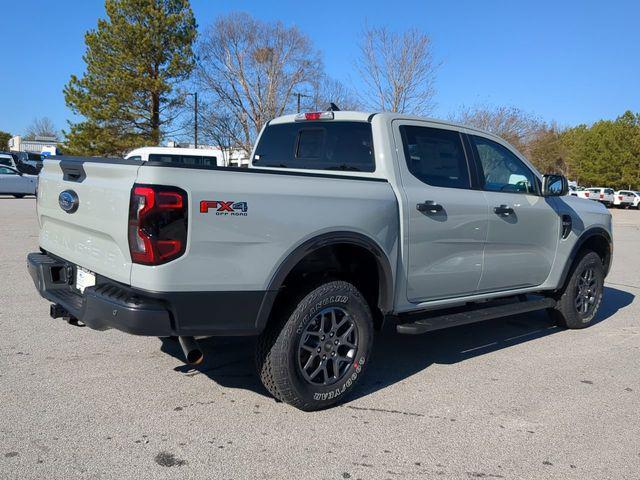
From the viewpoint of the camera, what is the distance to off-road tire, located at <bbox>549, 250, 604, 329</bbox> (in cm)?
601

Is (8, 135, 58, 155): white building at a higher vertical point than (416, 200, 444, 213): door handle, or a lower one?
higher

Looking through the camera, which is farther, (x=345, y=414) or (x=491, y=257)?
(x=491, y=257)

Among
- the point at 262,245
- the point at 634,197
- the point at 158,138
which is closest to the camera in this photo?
the point at 262,245

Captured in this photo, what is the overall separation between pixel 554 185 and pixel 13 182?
26.5 metres

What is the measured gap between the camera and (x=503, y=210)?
16.2 feet

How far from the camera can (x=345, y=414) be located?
3.82m

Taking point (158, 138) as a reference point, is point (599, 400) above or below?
below

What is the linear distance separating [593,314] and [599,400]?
7.78ft

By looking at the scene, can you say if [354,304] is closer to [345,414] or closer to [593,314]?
[345,414]

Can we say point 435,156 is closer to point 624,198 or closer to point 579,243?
point 579,243

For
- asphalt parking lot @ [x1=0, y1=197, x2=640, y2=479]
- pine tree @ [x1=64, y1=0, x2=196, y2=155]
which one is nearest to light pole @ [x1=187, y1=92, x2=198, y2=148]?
pine tree @ [x1=64, y1=0, x2=196, y2=155]

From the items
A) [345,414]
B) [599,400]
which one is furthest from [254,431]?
[599,400]

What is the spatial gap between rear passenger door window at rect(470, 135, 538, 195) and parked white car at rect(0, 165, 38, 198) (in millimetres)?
26040

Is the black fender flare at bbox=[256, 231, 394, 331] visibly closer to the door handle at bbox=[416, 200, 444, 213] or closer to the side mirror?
the door handle at bbox=[416, 200, 444, 213]
